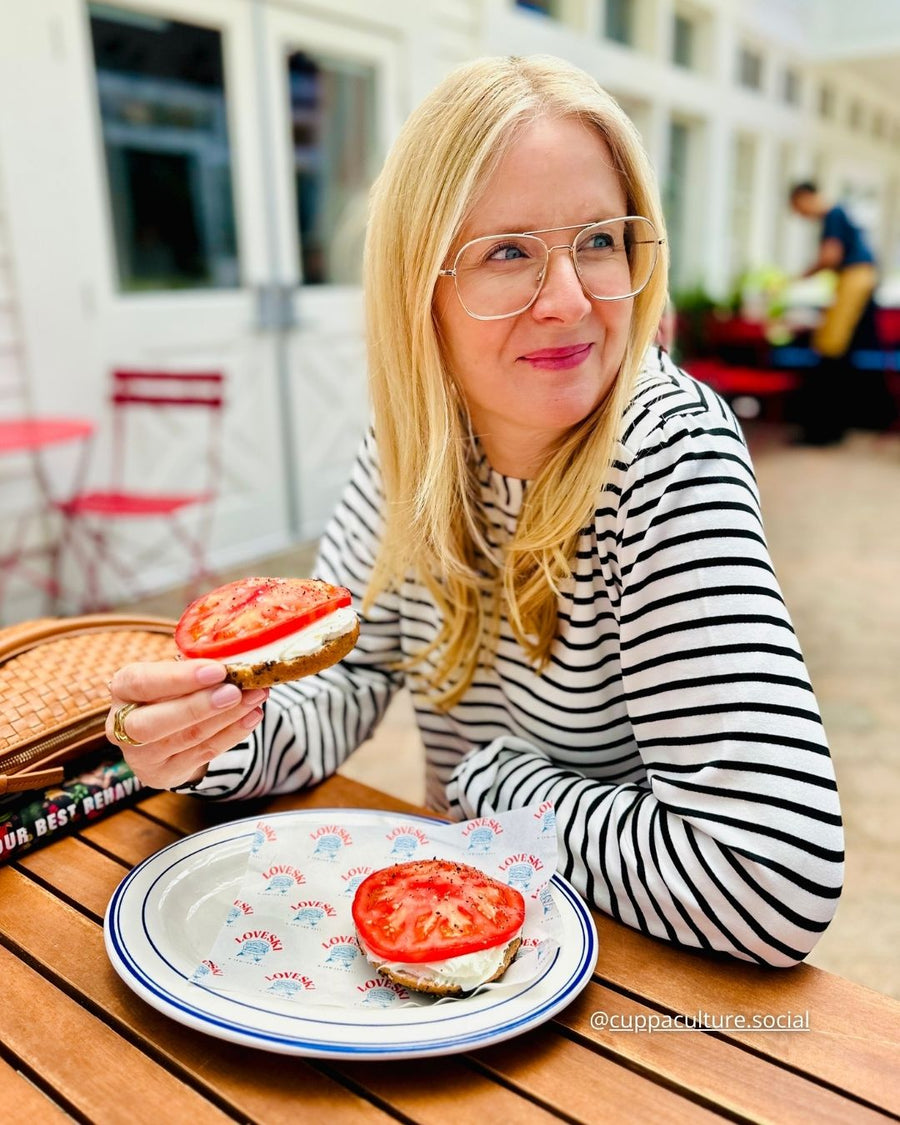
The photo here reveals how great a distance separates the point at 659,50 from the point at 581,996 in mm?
9052

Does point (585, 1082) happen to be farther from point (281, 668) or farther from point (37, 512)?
point (37, 512)

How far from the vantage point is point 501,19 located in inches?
243

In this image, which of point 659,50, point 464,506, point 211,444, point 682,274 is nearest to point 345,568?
point 464,506

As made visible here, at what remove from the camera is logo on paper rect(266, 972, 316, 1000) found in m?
0.77

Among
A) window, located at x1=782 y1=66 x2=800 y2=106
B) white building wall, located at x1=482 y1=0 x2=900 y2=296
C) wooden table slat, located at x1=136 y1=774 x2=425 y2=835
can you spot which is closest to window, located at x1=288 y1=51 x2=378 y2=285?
white building wall, located at x1=482 y1=0 x2=900 y2=296

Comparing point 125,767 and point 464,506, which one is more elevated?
point 464,506

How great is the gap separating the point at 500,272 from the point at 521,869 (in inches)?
24.3

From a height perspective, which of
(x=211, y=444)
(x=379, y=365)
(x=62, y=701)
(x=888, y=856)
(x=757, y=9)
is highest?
(x=757, y=9)

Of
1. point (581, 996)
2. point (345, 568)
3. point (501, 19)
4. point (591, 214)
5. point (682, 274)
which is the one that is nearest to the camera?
point (581, 996)

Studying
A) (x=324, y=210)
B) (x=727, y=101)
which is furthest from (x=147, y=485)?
(x=727, y=101)

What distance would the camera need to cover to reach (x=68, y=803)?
40.5 inches

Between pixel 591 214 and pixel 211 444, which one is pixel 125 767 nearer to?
pixel 591 214

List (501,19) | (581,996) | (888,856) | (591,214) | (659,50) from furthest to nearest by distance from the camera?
1. (659,50)
2. (501,19)
3. (888,856)
4. (591,214)
5. (581,996)

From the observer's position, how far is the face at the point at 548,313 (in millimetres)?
999
